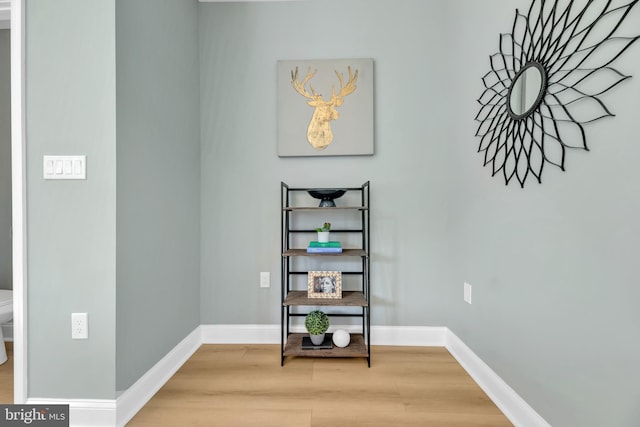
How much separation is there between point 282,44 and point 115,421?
7.78 ft

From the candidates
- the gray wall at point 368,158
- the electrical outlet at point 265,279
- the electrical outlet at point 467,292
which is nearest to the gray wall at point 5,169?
the gray wall at point 368,158

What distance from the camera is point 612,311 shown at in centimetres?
94

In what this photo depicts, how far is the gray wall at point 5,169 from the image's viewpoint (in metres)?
2.34

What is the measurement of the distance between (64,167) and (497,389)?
2.26m

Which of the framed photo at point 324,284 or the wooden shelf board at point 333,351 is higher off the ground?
the framed photo at point 324,284

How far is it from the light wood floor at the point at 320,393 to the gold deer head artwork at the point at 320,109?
4.77ft

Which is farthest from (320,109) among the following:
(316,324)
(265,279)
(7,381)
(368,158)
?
(7,381)

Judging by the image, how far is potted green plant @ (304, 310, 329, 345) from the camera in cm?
201

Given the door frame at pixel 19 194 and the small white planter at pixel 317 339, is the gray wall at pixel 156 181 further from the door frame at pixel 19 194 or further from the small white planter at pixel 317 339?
the small white planter at pixel 317 339

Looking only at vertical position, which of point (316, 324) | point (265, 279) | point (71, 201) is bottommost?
point (316, 324)

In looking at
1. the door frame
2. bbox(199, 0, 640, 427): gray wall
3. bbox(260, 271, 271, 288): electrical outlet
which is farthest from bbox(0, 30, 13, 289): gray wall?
bbox(260, 271, 271, 288): electrical outlet

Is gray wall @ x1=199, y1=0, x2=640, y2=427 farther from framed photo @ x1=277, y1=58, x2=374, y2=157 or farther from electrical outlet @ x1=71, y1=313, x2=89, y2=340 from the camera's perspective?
electrical outlet @ x1=71, y1=313, x2=89, y2=340

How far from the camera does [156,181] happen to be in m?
1.71

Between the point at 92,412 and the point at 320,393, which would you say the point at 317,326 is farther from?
the point at 92,412
